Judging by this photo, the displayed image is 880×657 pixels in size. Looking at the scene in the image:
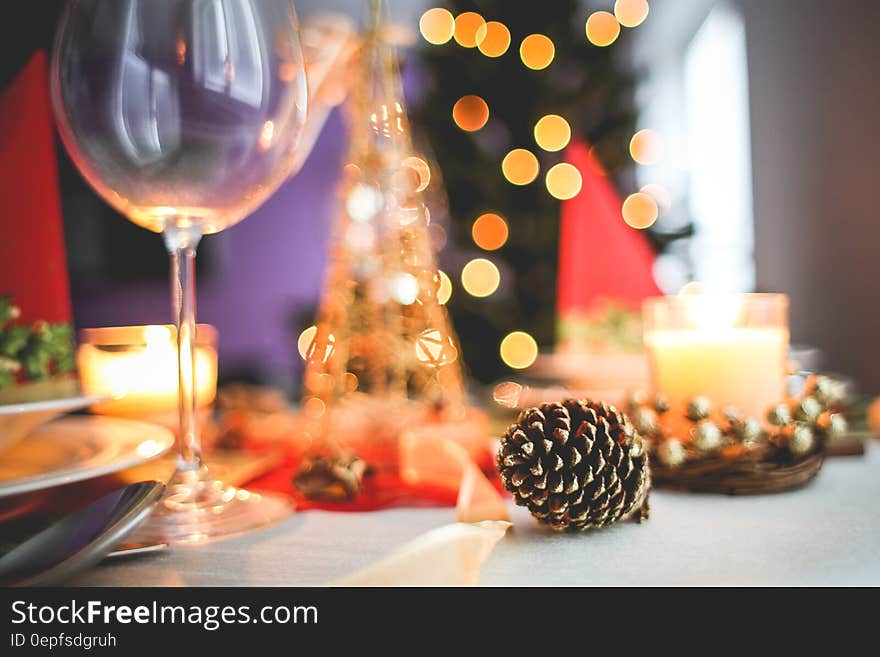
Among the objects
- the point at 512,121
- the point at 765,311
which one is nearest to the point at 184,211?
the point at 765,311

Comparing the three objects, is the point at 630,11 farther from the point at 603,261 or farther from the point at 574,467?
the point at 574,467

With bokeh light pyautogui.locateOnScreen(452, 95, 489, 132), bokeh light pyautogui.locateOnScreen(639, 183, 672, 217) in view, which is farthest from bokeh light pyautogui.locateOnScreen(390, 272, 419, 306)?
bokeh light pyautogui.locateOnScreen(639, 183, 672, 217)

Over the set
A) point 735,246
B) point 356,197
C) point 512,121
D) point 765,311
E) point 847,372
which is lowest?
point 847,372

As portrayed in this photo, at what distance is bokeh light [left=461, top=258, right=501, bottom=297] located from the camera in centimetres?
246

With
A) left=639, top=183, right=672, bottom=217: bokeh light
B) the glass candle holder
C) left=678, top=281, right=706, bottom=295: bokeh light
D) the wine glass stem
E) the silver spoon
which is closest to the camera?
the silver spoon

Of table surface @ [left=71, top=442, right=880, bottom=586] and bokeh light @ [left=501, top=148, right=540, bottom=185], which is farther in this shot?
bokeh light @ [left=501, top=148, right=540, bottom=185]

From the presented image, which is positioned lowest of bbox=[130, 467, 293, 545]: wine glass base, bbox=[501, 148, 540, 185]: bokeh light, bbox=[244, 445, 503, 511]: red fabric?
bbox=[244, 445, 503, 511]: red fabric

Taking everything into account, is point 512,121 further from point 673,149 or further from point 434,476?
point 434,476

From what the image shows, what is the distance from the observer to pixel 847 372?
6.13 feet

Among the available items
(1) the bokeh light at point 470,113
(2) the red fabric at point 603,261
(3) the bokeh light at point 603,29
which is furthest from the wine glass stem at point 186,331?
(3) the bokeh light at point 603,29

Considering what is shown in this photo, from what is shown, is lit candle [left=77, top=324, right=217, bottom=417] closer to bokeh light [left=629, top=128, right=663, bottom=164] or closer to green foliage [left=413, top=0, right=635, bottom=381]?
green foliage [left=413, top=0, right=635, bottom=381]
